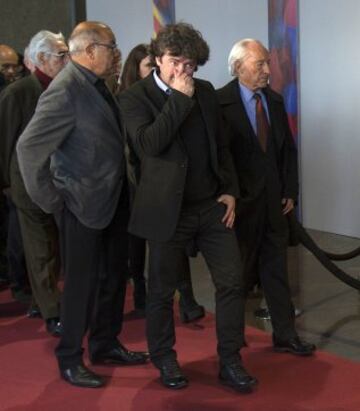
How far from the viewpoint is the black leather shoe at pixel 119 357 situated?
342 centimetres

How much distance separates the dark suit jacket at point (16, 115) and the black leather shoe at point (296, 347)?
5.04 ft

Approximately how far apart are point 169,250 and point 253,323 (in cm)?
125

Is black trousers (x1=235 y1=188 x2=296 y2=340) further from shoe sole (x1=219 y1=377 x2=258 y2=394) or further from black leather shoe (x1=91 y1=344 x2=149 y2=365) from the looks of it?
black leather shoe (x1=91 y1=344 x2=149 y2=365)

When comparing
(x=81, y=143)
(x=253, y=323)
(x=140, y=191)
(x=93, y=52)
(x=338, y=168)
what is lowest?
(x=253, y=323)

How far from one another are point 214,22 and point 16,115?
362 centimetres

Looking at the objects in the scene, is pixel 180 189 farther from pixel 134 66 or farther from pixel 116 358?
pixel 134 66

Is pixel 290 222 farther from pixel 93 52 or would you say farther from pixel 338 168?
pixel 338 168

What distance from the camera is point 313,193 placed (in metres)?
6.46

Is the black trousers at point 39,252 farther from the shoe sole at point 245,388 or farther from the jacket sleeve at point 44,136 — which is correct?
the shoe sole at point 245,388

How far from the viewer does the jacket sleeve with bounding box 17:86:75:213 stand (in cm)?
293

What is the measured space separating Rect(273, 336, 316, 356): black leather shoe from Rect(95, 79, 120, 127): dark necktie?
1.34 meters

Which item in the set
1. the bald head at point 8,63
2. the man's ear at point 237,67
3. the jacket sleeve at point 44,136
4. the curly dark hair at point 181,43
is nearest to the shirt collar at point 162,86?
the curly dark hair at point 181,43

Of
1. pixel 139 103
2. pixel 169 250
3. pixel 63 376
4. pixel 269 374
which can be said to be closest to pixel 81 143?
pixel 139 103

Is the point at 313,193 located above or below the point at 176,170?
below
